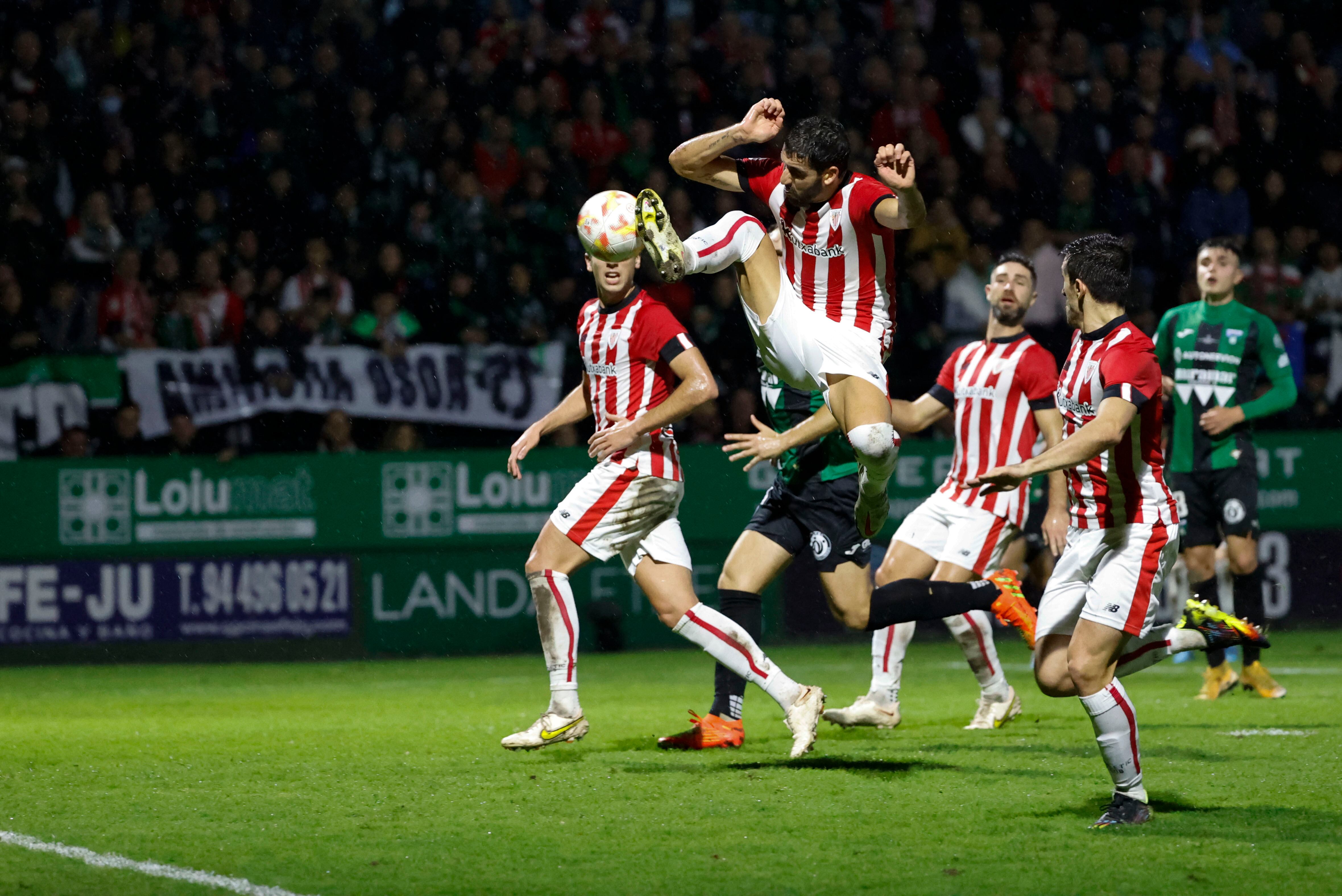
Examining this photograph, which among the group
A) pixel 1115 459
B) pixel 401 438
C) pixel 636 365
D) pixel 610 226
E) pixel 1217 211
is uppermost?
pixel 1217 211

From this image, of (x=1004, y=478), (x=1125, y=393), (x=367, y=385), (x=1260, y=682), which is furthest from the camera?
(x=367, y=385)

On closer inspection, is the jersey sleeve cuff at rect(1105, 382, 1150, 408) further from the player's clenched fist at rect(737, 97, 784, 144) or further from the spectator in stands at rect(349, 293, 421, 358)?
the spectator in stands at rect(349, 293, 421, 358)

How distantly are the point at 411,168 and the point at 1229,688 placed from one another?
26.0 feet

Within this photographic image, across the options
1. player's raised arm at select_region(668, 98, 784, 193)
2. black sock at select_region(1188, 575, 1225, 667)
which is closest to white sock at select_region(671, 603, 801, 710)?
player's raised arm at select_region(668, 98, 784, 193)

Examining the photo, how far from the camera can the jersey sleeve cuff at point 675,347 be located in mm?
6855

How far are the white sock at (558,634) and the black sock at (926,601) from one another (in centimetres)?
126

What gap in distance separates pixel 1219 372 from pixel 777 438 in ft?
12.8

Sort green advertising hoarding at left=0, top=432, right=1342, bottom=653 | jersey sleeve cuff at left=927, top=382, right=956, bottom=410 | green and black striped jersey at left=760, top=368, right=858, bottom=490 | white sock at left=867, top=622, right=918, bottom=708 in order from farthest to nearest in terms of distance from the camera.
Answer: green advertising hoarding at left=0, top=432, right=1342, bottom=653 < jersey sleeve cuff at left=927, top=382, right=956, bottom=410 < white sock at left=867, top=622, right=918, bottom=708 < green and black striped jersey at left=760, top=368, right=858, bottom=490

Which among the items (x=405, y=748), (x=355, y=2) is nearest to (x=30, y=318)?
(x=355, y=2)

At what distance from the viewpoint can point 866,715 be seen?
7.51m

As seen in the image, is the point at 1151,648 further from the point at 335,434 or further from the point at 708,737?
the point at 335,434

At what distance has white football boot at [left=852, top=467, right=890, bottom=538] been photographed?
6199 millimetres

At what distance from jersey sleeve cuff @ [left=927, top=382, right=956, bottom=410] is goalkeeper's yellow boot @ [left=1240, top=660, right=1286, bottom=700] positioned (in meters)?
2.37

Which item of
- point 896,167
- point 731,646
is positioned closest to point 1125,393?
point 896,167
